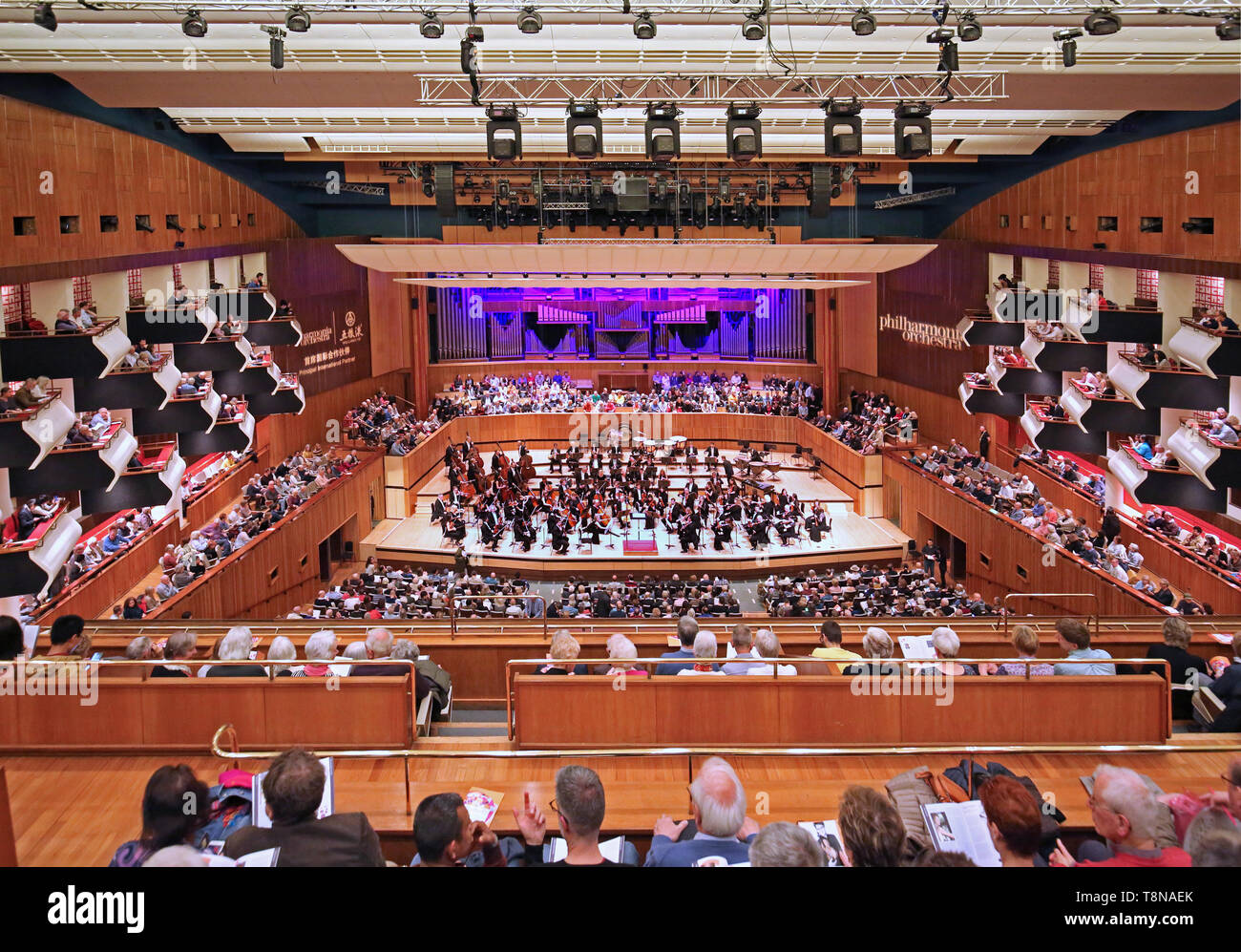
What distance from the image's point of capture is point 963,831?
3.71 metres

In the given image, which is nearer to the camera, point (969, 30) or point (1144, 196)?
point (969, 30)

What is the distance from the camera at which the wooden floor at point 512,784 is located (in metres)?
5.26

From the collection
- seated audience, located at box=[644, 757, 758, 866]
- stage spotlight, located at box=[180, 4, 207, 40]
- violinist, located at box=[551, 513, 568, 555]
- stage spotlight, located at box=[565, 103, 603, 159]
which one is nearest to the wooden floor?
seated audience, located at box=[644, 757, 758, 866]

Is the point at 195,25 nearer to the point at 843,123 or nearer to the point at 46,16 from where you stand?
the point at 46,16

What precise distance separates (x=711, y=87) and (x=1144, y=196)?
6.09 metres

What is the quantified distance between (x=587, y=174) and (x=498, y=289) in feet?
30.1

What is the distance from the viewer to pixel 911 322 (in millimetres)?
23062

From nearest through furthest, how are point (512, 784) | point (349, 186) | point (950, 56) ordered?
point (512, 784) → point (950, 56) → point (349, 186)

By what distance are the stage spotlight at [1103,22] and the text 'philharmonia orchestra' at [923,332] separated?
12.1 metres

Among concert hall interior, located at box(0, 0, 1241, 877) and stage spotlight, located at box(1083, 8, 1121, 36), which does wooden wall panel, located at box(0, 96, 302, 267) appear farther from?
stage spotlight, located at box(1083, 8, 1121, 36)

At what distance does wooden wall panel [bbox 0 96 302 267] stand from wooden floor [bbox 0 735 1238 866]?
7033mm

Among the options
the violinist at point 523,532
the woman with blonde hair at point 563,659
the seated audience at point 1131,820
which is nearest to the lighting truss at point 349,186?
the violinist at point 523,532

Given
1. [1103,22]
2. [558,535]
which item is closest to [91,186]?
[558,535]

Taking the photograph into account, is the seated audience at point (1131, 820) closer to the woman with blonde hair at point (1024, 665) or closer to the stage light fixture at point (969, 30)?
the woman with blonde hair at point (1024, 665)
